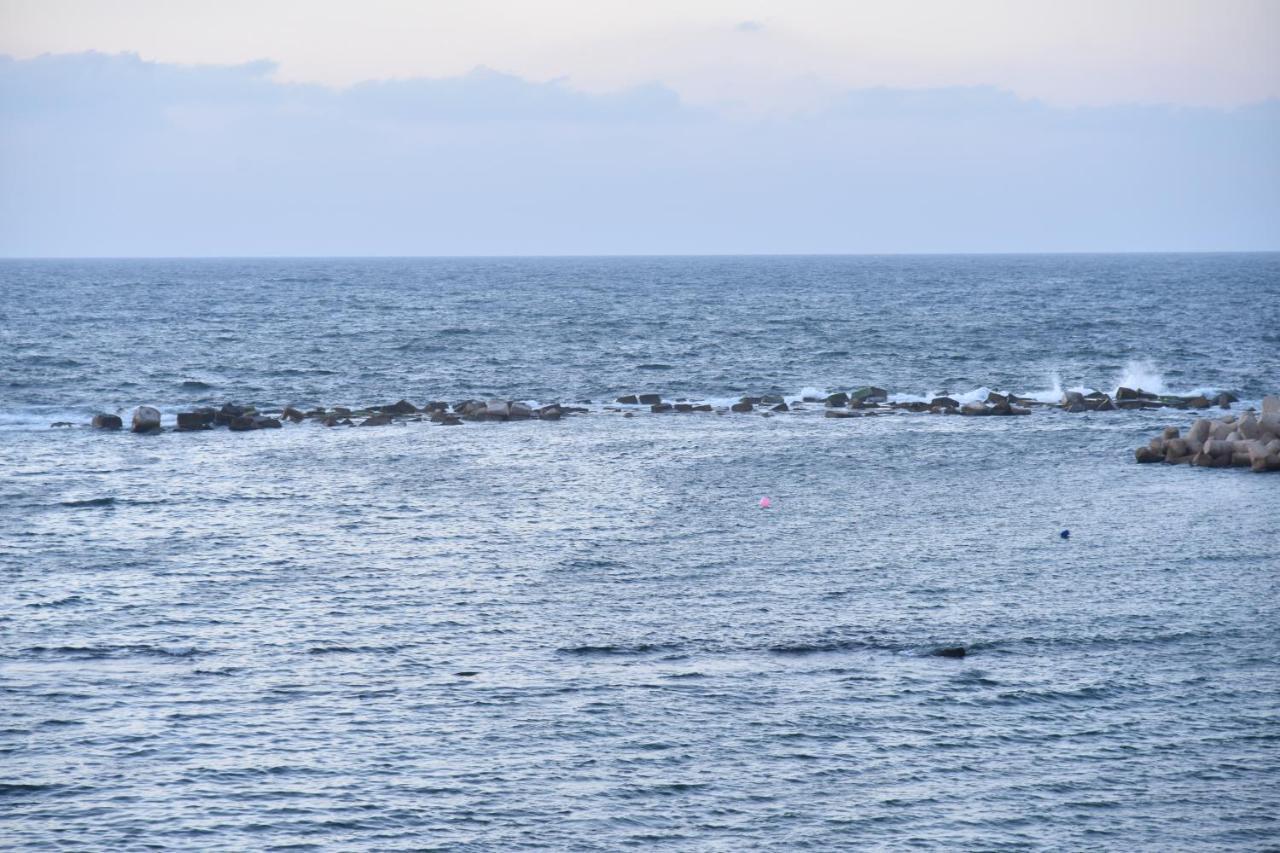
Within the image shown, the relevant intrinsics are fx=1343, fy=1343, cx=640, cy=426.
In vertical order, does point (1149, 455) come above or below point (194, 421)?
below

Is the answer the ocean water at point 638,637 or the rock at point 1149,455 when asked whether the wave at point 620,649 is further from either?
the rock at point 1149,455

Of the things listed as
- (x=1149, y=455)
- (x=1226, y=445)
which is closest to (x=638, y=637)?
(x=1149, y=455)

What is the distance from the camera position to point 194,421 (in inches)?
2347

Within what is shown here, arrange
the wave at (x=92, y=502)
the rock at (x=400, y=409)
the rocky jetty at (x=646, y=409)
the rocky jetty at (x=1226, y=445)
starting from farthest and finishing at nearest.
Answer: the rock at (x=400, y=409), the rocky jetty at (x=646, y=409), the rocky jetty at (x=1226, y=445), the wave at (x=92, y=502)

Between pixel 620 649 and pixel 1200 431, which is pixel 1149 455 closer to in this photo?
pixel 1200 431

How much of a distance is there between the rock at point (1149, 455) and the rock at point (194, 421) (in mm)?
39044

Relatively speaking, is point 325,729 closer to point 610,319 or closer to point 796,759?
point 796,759

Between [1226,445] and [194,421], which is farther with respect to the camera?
[194,421]

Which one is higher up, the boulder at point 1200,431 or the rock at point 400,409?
the boulder at point 1200,431

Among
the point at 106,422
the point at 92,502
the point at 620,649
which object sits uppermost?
the point at 106,422

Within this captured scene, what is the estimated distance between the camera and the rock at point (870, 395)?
222 feet

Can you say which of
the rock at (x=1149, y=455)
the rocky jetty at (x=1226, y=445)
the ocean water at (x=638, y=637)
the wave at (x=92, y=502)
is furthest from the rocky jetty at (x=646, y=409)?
the wave at (x=92, y=502)

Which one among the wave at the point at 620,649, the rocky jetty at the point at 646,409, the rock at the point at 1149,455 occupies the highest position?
the rocky jetty at the point at 646,409

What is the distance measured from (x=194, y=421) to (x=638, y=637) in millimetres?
38007
